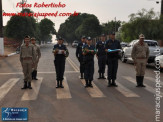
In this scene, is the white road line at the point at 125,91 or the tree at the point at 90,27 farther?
the tree at the point at 90,27

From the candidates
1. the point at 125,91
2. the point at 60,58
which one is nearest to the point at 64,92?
the point at 60,58

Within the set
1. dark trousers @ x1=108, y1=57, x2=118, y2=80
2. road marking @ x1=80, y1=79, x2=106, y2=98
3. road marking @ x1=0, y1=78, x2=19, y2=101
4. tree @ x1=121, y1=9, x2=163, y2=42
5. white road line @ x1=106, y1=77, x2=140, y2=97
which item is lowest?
road marking @ x1=0, y1=78, x2=19, y2=101

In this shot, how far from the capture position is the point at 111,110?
5773 mm

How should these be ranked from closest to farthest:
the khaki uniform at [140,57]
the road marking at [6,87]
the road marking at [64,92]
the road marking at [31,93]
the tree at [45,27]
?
1. the road marking at [31,93]
2. the road marking at [64,92]
3. the road marking at [6,87]
4. the khaki uniform at [140,57]
5. the tree at [45,27]

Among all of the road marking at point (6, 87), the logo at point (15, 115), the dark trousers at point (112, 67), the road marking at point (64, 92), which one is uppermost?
the dark trousers at point (112, 67)

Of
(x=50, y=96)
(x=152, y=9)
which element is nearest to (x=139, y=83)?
(x=50, y=96)

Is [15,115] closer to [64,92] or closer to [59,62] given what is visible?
[64,92]

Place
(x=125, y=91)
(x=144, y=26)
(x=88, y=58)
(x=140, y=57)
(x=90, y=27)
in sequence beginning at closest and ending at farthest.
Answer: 1. (x=125, y=91)
2. (x=88, y=58)
3. (x=140, y=57)
4. (x=144, y=26)
5. (x=90, y=27)

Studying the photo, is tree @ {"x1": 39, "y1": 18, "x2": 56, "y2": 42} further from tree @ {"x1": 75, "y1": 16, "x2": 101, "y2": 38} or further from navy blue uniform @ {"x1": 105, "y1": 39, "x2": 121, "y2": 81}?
navy blue uniform @ {"x1": 105, "y1": 39, "x2": 121, "y2": 81}

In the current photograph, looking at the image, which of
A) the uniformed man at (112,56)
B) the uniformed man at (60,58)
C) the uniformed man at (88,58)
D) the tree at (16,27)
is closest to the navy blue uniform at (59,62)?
the uniformed man at (60,58)

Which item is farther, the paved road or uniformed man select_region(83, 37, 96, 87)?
uniformed man select_region(83, 37, 96, 87)

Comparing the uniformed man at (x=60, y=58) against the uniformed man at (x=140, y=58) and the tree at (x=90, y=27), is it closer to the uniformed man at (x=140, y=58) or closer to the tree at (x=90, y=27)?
the uniformed man at (x=140, y=58)

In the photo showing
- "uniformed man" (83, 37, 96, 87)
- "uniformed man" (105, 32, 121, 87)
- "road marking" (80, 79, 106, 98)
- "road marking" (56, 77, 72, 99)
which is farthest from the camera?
"uniformed man" (105, 32, 121, 87)

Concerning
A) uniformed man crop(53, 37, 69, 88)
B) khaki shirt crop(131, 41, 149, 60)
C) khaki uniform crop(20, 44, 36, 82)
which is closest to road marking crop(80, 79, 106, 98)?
uniformed man crop(53, 37, 69, 88)
